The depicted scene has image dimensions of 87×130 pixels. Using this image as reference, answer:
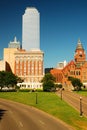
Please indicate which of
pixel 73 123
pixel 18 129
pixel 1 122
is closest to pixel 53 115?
pixel 73 123

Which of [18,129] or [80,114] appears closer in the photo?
[18,129]

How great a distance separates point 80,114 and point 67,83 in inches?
5631

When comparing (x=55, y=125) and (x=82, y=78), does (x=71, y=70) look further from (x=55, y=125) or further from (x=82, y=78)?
(x=55, y=125)

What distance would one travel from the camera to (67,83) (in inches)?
7864

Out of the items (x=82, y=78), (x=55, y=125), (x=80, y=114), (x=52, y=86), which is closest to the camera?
(x=55, y=125)

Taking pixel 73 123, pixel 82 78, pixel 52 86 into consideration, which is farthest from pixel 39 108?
pixel 82 78

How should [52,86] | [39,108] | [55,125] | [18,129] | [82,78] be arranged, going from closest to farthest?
[18,129], [55,125], [39,108], [52,86], [82,78]

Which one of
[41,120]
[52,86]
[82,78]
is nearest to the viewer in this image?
[41,120]

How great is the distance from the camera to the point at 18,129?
41625 mm

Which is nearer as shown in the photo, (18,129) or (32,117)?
(18,129)

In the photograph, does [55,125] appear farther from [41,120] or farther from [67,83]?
[67,83]

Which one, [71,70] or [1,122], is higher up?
[71,70]

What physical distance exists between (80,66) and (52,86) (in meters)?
67.3

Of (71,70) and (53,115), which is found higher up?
(71,70)
